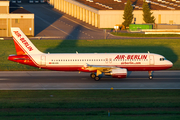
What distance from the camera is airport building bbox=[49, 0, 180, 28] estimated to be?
120 meters

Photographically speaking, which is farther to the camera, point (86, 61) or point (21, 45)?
point (21, 45)

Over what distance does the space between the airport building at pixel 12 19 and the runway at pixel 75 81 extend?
174 ft

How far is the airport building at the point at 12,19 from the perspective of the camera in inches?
3875

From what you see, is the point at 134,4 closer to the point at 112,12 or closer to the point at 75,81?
the point at 112,12

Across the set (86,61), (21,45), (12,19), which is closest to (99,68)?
(86,61)
